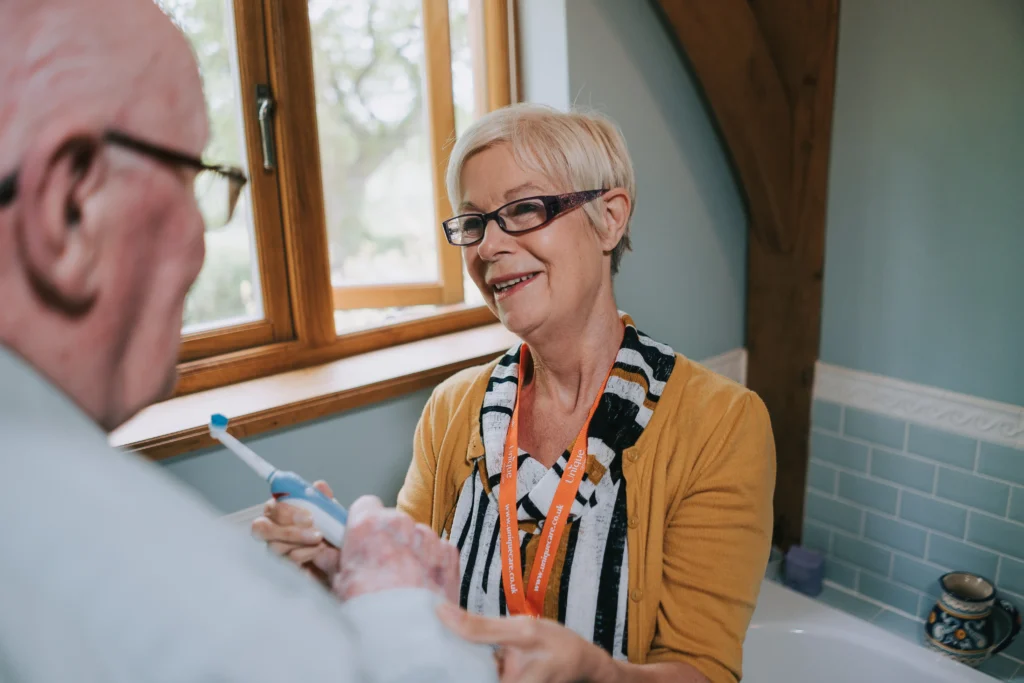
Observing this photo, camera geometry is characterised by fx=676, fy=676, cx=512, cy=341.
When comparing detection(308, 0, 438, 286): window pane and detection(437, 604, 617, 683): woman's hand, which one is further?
detection(308, 0, 438, 286): window pane

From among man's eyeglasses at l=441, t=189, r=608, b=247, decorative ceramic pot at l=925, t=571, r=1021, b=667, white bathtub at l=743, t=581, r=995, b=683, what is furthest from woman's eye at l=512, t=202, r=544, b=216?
decorative ceramic pot at l=925, t=571, r=1021, b=667

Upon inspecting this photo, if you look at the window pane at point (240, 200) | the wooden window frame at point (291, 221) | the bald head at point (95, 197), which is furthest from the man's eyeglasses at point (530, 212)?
the bald head at point (95, 197)

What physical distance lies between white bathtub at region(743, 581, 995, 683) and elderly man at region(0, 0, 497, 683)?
1449 millimetres

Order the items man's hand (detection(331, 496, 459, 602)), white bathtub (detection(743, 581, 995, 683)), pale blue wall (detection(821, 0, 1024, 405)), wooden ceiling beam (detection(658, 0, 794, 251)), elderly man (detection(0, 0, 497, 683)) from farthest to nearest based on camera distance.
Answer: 1. wooden ceiling beam (detection(658, 0, 794, 251))
2. pale blue wall (detection(821, 0, 1024, 405))
3. white bathtub (detection(743, 581, 995, 683))
4. man's hand (detection(331, 496, 459, 602))
5. elderly man (detection(0, 0, 497, 683))

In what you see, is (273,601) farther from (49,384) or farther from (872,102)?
(872,102)

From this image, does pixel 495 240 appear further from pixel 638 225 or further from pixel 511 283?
pixel 638 225

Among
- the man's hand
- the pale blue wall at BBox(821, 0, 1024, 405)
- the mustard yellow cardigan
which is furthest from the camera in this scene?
the pale blue wall at BBox(821, 0, 1024, 405)

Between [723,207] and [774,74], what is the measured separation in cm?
41

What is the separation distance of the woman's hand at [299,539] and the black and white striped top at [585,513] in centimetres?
46

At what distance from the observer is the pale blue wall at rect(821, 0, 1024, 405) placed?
164 centimetres

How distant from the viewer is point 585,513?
1.04m

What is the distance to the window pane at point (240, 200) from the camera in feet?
4.56

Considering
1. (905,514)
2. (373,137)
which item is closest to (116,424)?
(373,137)

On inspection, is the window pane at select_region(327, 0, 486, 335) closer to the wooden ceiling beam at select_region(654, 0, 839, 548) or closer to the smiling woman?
the wooden ceiling beam at select_region(654, 0, 839, 548)
